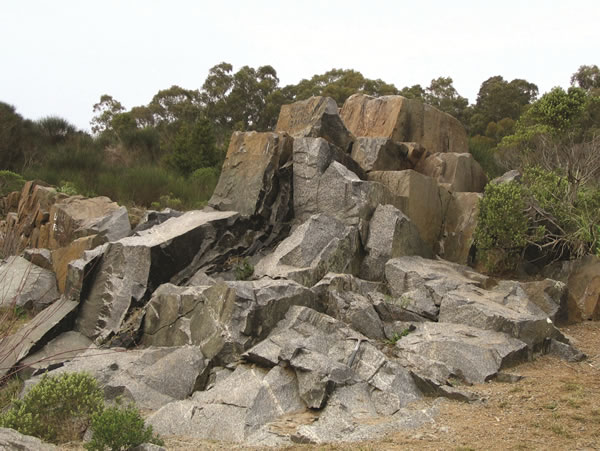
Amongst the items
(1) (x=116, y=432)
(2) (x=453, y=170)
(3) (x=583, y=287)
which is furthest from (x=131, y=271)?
(3) (x=583, y=287)

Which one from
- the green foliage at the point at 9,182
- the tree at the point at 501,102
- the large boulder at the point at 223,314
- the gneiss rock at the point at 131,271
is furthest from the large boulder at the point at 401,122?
the tree at the point at 501,102

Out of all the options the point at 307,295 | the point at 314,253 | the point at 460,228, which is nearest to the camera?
the point at 307,295

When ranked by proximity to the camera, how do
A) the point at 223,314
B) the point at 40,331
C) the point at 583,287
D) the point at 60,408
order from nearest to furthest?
the point at 60,408 < the point at 223,314 < the point at 40,331 < the point at 583,287

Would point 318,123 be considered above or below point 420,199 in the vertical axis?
above

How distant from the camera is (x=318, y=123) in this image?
38.0ft

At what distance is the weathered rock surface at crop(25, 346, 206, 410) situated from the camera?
693cm

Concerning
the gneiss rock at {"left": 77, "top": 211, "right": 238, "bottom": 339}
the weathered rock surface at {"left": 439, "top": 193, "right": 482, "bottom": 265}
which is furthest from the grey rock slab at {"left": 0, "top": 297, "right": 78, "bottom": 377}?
the weathered rock surface at {"left": 439, "top": 193, "right": 482, "bottom": 265}

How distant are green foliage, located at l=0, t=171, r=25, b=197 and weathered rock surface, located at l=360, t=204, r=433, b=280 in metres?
13.6

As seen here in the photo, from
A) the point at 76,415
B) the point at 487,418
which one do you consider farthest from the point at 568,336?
the point at 76,415

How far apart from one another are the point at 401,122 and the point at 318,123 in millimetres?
2343

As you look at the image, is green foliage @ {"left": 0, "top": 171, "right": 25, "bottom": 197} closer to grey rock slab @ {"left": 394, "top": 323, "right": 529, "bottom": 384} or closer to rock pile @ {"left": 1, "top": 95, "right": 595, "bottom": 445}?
rock pile @ {"left": 1, "top": 95, "right": 595, "bottom": 445}

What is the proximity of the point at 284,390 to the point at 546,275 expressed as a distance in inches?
246

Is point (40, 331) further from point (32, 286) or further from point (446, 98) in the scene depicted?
point (446, 98)

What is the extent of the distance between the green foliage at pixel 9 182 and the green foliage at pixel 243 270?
12.0 m
